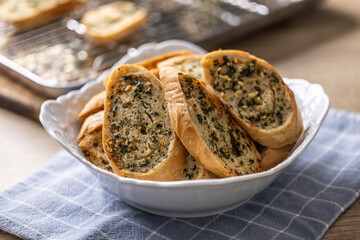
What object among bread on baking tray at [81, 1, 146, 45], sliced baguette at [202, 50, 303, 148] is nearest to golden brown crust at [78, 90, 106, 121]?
sliced baguette at [202, 50, 303, 148]

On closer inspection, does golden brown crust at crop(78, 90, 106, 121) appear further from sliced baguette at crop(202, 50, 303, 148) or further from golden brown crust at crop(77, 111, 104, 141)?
sliced baguette at crop(202, 50, 303, 148)

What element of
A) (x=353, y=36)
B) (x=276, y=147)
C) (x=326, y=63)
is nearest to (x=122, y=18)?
(x=326, y=63)

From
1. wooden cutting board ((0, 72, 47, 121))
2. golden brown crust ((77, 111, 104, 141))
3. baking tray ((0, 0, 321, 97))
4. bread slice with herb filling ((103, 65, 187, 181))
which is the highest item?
bread slice with herb filling ((103, 65, 187, 181))

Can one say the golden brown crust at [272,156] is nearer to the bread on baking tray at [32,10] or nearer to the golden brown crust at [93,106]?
the golden brown crust at [93,106]

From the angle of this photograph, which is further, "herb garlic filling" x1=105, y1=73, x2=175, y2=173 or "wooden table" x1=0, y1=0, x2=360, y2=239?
"wooden table" x1=0, y1=0, x2=360, y2=239

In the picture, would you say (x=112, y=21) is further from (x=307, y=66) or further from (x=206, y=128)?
(x=206, y=128)

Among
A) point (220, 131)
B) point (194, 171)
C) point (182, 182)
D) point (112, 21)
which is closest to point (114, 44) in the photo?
point (112, 21)

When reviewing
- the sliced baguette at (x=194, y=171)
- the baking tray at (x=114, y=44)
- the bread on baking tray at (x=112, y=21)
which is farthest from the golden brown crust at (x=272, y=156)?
the bread on baking tray at (x=112, y=21)

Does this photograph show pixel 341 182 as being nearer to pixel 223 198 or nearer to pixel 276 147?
pixel 276 147
